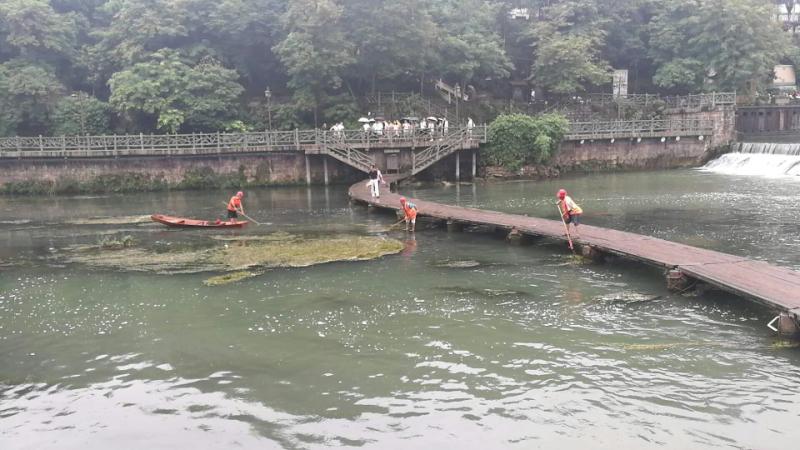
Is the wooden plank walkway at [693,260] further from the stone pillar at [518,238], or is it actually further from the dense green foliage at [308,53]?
the dense green foliage at [308,53]

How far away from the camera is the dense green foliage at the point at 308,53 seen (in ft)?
151

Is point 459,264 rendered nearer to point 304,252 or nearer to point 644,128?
point 304,252

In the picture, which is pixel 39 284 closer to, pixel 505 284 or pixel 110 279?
pixel 110 279

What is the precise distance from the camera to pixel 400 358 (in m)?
11.3

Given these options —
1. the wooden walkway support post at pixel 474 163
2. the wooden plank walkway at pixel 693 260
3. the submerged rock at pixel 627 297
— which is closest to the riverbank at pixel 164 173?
the wooden walkway support post at pixel 474 163

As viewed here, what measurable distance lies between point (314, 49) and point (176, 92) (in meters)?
10.4

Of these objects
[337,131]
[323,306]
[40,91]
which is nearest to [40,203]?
[40,91]

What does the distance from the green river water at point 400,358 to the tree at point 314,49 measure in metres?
28.5

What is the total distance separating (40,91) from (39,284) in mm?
33259

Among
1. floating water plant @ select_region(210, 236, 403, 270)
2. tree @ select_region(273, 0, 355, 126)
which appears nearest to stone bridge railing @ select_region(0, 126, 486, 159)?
tree @ select_region(273, 0, 355, 126)

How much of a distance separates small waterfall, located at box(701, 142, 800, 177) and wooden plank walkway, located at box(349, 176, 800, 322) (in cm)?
2646

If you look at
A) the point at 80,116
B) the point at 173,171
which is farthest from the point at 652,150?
the point at 80,116

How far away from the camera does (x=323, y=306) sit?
572 inches

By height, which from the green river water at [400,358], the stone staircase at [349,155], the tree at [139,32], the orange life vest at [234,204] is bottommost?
the green river water at [400,358]
